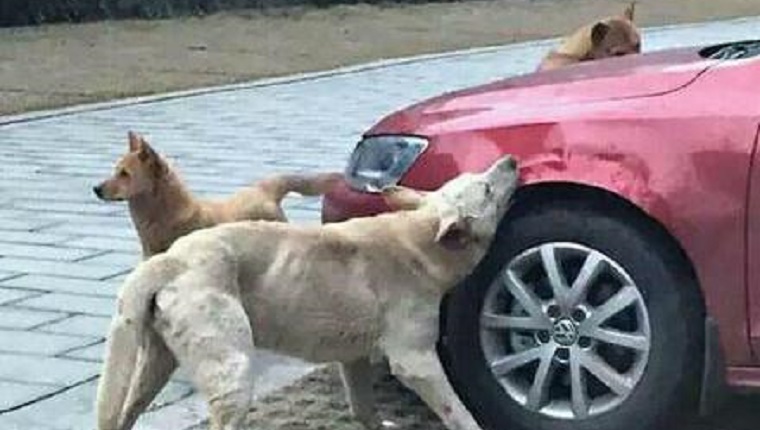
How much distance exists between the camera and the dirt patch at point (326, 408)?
5.96 meters

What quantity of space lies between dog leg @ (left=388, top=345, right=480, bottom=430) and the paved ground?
66 centimetres

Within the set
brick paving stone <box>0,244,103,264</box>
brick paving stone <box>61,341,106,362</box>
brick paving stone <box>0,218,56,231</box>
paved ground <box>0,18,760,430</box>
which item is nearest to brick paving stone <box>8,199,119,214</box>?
paved ground <box>0,18,760,430</box>

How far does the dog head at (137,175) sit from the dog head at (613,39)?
9.51ft

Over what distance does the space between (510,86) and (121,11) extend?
19.3 m

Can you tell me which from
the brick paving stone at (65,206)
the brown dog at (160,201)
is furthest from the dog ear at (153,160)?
the brick paving stone at (65,206)

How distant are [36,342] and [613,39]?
356cm

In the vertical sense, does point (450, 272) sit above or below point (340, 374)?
above

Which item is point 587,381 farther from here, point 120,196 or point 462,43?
point 462,43

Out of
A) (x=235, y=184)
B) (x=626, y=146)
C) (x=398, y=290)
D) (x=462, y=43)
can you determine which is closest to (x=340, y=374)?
(x=398, y=290)

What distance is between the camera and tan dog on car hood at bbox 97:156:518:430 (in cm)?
507

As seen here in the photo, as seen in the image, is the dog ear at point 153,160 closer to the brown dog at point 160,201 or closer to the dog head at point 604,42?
the brown dog at point 160,201

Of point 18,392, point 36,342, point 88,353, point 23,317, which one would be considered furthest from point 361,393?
point 23,317

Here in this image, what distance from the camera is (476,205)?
17.5ft

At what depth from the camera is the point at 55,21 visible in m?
23.8
